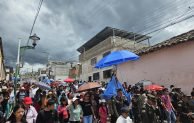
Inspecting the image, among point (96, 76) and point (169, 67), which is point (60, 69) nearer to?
point (96, 76)

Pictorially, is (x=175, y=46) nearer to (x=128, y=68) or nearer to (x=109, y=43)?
(x=128, y=68)

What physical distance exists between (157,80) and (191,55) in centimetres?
359

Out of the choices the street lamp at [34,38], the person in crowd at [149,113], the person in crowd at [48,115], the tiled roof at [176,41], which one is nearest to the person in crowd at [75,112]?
the person in crowd at [149,113]

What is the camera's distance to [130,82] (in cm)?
2059

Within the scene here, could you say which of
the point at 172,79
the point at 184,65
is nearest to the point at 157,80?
the point at 172,79

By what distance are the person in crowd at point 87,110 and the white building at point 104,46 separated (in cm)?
2115

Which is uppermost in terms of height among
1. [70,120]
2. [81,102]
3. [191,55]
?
[191,55]

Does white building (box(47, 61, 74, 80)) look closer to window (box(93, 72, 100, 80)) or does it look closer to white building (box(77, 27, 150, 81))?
white building (box(77, 27, 150, 81))

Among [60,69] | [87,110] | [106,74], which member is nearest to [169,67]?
[87,110]

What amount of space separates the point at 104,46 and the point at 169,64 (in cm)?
1942

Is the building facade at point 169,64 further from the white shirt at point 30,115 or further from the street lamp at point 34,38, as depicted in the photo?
the white shirt at point 30,115

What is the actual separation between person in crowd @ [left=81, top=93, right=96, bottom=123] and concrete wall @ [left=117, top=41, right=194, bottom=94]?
783cm

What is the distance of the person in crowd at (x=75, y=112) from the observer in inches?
334

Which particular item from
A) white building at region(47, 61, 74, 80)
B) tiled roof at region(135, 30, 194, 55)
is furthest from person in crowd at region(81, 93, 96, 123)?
white building at region(47, 61, 74, 80)
